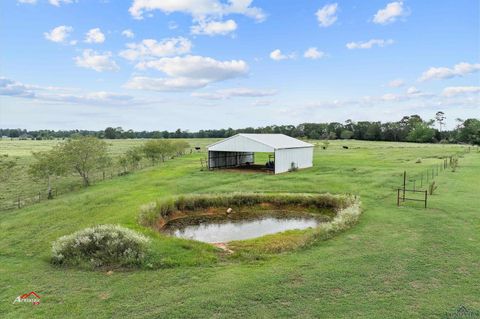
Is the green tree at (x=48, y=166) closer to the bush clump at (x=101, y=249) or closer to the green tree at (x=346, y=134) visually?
the bush clump at (x=101, y=249)

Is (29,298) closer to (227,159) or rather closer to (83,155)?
(83,155)

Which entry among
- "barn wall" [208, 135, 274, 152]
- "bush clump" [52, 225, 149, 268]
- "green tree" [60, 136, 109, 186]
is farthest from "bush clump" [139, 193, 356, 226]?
"green tree" [60, 136, 109, 186]

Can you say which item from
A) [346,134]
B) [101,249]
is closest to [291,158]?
[101,249]

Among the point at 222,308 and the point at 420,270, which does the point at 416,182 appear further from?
the point at 222,308

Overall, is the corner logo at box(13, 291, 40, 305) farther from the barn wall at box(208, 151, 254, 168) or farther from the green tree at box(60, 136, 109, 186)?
the barn wall at box(208, 151, 254, 168)

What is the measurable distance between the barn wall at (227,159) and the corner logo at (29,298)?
27096 mm

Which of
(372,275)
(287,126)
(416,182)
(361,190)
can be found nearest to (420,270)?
(372,275)

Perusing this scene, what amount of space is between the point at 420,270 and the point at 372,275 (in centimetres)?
152

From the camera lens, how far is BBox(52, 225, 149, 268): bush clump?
11.5 meters

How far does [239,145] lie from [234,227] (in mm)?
17309

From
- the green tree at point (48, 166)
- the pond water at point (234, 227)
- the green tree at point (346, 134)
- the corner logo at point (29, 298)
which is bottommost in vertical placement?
the pond water at point (234, 227)

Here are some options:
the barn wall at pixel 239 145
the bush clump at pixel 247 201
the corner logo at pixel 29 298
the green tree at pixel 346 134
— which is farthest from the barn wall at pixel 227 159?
the green tree at pixel 346 134

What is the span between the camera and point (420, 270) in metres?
10.1

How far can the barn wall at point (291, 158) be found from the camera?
33.0 m
